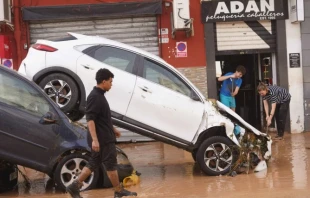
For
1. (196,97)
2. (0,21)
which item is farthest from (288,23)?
(0,21)

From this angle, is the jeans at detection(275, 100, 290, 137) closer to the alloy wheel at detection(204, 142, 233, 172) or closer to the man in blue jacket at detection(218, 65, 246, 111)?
the man in blue jacket at detection(218, 65, 246, 111)

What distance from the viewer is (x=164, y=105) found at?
28.1ft

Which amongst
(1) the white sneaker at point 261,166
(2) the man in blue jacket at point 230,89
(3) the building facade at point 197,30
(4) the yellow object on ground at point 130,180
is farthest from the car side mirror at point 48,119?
(3) the building facade at point 197,30

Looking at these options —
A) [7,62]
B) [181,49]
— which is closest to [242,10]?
[181,49]

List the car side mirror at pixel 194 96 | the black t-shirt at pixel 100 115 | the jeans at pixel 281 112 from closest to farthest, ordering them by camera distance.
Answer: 1. the black t-shirt at pixel 100 115
2. the car side mirror at pixel 194 96
3. the jeans at pixel 281 112

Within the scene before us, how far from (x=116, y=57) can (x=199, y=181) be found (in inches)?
91.9

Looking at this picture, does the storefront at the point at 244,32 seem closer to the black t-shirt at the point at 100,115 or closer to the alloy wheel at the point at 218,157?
the alloy wheel at the point at 218,157

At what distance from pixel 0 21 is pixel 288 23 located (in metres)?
7.14

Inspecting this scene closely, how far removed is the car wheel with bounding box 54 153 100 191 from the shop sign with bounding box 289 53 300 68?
783 cm

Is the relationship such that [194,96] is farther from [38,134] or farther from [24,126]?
[24,126]

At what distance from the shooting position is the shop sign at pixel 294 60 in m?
14.1

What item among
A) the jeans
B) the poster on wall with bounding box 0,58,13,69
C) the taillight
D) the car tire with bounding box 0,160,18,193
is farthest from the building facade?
the car tire with bounding box 0,160,18,193

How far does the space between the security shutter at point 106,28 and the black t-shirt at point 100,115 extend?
6.97m

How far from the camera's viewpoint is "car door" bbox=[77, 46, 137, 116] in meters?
8.38
